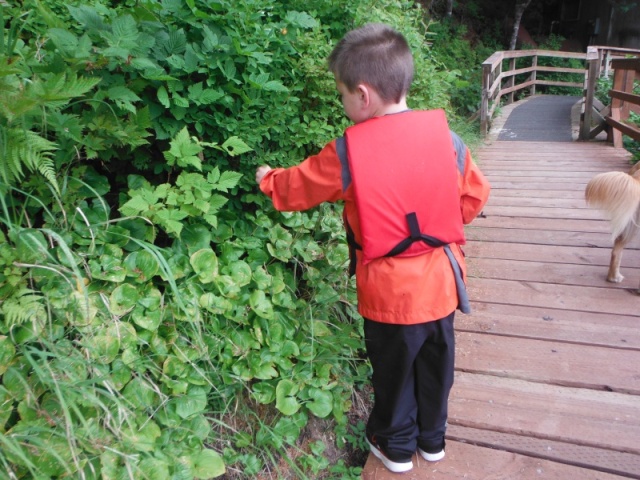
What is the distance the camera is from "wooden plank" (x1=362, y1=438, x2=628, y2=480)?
200cm

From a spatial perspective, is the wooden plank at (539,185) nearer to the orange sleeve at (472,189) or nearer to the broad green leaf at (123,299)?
the orange sleeve at (472,189)

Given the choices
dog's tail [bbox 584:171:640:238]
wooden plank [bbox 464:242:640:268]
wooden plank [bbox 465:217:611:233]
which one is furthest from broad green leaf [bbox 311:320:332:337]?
wooden plank [bbox 465:217:611:233]

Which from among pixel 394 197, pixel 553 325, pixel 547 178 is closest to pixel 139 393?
pixel 394 197

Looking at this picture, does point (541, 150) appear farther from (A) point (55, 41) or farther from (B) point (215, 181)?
(A) point (55, 41)

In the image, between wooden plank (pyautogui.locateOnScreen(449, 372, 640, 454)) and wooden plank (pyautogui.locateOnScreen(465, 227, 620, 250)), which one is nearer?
wooden plank (pyautogui.locateOnScreen(449, 372, 640, 454))

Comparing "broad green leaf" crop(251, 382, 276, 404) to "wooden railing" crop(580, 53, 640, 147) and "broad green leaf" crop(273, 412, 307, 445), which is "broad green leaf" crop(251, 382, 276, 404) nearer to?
"broad green leaf" crop(273, 412, 307, 445)

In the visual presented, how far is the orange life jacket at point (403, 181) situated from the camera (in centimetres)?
171

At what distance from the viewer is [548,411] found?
230 cm

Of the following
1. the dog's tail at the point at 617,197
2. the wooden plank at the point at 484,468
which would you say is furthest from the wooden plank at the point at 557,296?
the wooden plank at the point at 484,468

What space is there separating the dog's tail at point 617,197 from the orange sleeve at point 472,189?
1.81m

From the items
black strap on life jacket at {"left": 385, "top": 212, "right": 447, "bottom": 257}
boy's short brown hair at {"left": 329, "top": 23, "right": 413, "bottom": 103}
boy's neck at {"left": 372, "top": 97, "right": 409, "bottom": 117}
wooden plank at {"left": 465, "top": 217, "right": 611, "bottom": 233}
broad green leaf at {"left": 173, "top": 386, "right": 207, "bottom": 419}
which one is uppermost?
boy's short brown hair at {"left": 329, "top": 23, "right": 413, "bottom": 103}

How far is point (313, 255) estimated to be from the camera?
2.62 meters

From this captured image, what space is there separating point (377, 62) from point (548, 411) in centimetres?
169

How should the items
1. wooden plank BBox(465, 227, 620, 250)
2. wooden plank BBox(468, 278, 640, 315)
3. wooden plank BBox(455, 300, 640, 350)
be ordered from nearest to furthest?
wooden plank BBox(455, 300, 640, 350)
wooden plank BBox(468, 278, 640, 315)
wooden plank BBox(465, 227, 620, 250)
